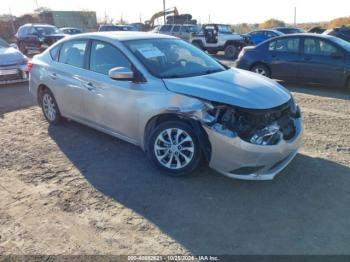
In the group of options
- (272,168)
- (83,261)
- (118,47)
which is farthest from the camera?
(118,47)

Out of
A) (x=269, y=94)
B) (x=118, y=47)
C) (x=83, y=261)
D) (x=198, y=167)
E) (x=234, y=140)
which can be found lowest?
(x=83, y=261)

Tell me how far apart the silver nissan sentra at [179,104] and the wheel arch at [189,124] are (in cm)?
1

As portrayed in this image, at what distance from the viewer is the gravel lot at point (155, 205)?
3.08 meters

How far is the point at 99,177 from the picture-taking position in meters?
4.29

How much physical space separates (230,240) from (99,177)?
189 cm

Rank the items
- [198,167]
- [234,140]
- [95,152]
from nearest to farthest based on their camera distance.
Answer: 1. [234,140]
2. [198,167]
3. [95,152]

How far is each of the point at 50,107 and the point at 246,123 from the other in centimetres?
383

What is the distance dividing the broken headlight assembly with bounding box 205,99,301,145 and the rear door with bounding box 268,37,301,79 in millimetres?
6262

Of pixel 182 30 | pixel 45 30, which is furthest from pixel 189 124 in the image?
pixel 182 30

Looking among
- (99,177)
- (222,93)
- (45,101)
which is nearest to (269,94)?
(222,93)

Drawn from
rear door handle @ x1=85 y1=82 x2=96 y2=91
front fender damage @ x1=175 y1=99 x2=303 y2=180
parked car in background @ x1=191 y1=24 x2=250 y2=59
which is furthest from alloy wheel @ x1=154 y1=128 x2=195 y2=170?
parked car in background @ x1=191 y1=24 x2=250 y2=59

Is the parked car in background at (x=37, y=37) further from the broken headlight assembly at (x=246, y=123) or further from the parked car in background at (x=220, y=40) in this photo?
the broken headlight assembly at (x=246, y=123)

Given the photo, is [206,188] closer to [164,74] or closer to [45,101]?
[164,74]

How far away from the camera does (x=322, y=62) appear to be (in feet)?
29.8
